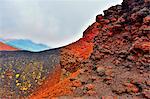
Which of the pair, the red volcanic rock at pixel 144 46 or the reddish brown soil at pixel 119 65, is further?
the red volcanic rock at pixel 144 46

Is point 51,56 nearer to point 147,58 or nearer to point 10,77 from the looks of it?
point 10,77

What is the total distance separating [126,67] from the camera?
65.9ft

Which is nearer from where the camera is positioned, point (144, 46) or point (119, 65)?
point (144, 46)

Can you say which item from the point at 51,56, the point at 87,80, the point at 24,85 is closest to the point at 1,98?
the point at 24,85

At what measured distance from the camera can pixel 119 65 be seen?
810 inches

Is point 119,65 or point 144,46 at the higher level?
point 144,46

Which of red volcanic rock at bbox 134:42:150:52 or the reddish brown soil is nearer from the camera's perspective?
the reddish brown soil

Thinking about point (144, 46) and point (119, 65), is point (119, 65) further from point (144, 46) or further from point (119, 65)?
point (144, 46)

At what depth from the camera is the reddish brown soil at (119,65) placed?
60.9 feet

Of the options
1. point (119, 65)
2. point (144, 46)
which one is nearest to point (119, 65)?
point (119, 65)

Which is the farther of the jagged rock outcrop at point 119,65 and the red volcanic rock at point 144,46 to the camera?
the red volcanic rock at point 144,46

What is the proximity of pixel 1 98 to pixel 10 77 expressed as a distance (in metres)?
5.36

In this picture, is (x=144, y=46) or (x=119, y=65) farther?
(x=119, y=65)

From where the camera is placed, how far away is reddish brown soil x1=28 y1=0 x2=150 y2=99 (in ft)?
60.9
